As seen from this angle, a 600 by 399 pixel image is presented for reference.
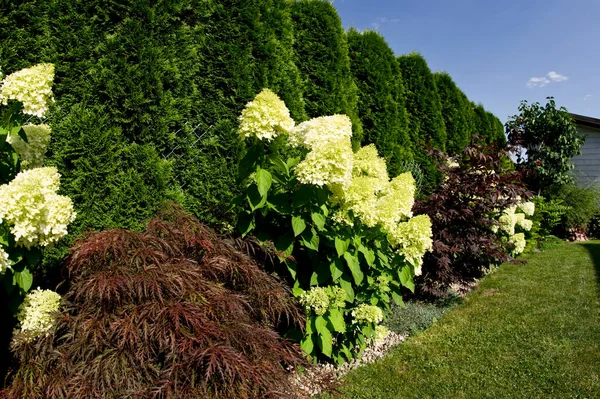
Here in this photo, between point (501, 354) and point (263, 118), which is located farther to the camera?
point (501, 354)

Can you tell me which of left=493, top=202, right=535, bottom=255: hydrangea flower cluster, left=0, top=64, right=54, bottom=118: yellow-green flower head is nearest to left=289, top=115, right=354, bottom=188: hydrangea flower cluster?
left=0, top=64, right=54, bottom=118: yellow-green flower head

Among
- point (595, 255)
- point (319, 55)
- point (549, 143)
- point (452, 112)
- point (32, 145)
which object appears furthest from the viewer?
point (549, 143)

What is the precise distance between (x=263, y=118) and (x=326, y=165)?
56cm

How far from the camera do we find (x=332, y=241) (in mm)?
3094

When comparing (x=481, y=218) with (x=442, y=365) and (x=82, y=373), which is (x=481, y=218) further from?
(x=82, y=373)

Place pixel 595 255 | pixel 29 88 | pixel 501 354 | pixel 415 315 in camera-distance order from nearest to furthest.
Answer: pixel 29 88
pixel 501 354
pixel 415 315
pixel 595 255

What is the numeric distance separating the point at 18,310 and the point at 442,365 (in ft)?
9.88

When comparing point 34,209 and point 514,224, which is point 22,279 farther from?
point 514,224

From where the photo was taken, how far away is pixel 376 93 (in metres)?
6.34

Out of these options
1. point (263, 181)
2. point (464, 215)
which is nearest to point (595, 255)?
point (464, 215)

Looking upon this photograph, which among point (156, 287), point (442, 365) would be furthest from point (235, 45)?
point (442, 365)

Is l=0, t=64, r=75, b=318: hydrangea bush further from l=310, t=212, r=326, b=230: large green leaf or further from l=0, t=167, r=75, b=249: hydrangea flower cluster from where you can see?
l=310, t=212, r=326, b=230: large green leaf

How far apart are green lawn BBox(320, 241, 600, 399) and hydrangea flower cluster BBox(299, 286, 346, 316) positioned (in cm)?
56

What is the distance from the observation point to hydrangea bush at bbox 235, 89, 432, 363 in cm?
282
